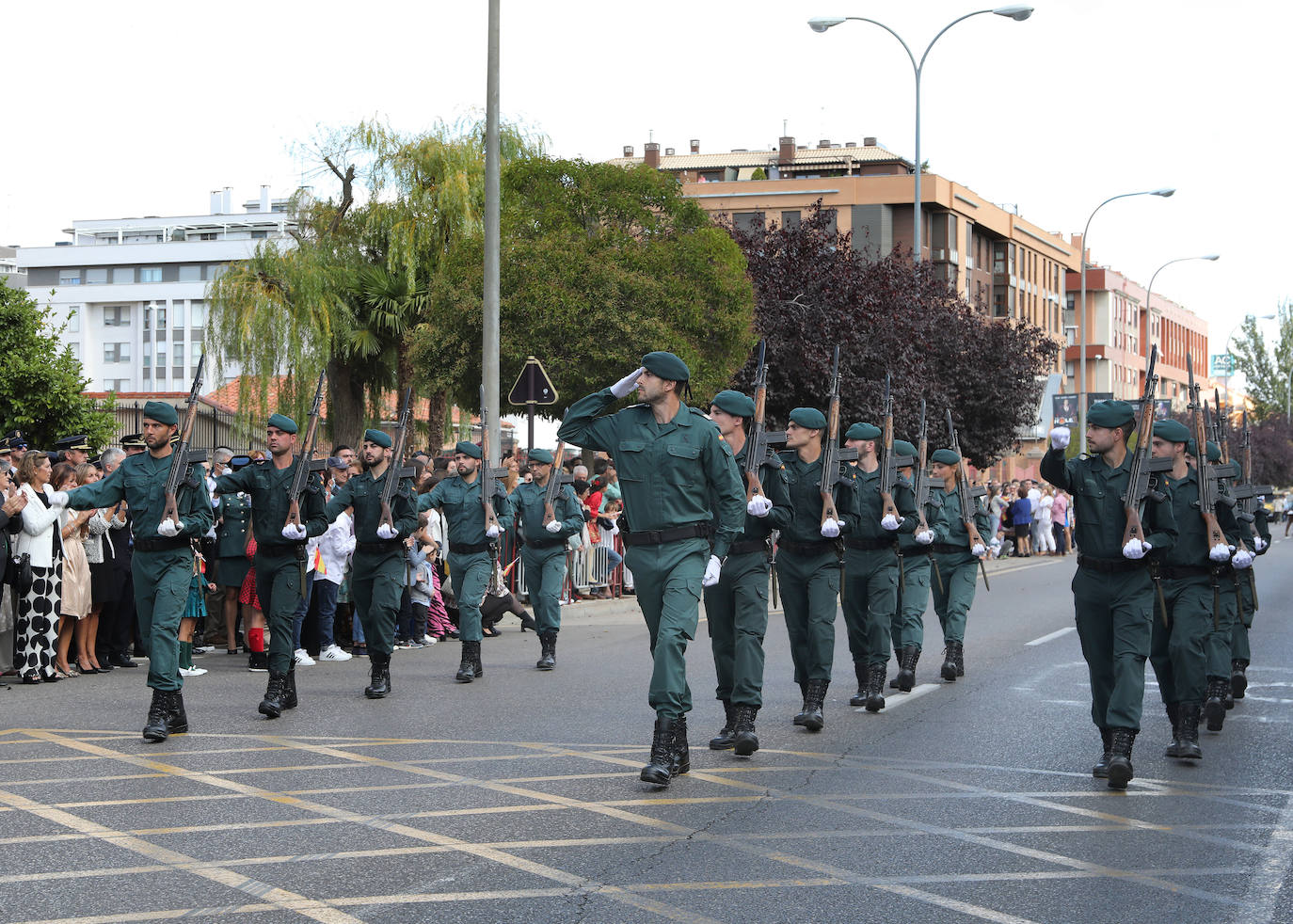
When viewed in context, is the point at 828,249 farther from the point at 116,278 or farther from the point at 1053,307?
the point at 116,278

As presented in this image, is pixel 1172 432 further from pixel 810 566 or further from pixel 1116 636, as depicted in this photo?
pixel 810 566

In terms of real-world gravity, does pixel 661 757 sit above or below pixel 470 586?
below

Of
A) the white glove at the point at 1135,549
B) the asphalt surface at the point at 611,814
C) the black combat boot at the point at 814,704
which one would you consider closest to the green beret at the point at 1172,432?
the white glove at the point at 1135,549

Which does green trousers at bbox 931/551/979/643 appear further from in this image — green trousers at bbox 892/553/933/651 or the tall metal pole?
the tall metal pole

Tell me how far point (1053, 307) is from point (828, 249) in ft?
210

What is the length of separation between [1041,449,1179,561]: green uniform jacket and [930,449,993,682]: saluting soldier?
4.16 meters

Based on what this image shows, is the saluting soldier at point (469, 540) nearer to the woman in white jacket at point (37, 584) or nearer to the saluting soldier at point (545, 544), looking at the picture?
the saluting soldier at point (545, 544)

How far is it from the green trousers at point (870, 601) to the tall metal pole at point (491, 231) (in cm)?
779

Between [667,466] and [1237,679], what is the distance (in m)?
5.43

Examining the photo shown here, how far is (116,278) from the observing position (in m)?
107

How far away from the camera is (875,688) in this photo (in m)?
10.6

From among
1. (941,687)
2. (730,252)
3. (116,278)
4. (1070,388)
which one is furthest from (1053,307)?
(941,687)

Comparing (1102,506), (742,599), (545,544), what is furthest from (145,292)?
(1102,506)

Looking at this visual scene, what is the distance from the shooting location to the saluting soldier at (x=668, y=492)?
809 centimetres
